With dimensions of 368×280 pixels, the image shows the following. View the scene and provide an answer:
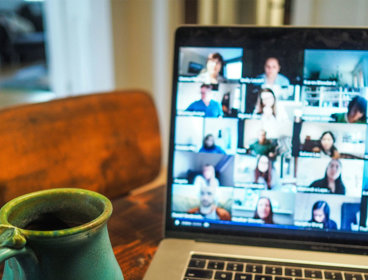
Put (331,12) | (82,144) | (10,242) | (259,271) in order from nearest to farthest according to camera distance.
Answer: (10,242), (259,271), (82,144), (331,12)

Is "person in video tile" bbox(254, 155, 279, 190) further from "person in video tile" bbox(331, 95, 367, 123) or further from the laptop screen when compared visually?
"person in video tile" bbox(331, 95, 367, 123)

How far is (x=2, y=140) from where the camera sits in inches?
33.6

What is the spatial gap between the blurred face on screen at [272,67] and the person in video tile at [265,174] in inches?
4.5

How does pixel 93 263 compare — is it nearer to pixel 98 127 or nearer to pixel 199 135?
pixel 199 135

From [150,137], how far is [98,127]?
161 millimetres

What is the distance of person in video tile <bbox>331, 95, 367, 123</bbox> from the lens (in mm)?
560

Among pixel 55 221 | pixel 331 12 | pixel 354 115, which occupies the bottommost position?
pixel 55 221

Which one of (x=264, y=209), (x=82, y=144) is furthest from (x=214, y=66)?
(x=82, y=144)

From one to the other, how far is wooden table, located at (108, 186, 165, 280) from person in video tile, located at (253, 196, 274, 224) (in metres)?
0.17

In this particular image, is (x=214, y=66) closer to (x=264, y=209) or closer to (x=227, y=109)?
(x=227, y=109)

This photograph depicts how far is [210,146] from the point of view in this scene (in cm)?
60

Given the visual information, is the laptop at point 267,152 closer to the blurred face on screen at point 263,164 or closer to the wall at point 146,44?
the blurred face on screen at point 263,164

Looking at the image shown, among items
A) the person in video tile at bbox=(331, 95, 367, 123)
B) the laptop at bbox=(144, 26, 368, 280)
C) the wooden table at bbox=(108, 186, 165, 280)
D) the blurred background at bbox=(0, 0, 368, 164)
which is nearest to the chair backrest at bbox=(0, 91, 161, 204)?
the wooden table at bbox=(108, 186, 165, 280)

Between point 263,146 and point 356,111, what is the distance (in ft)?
0.43
